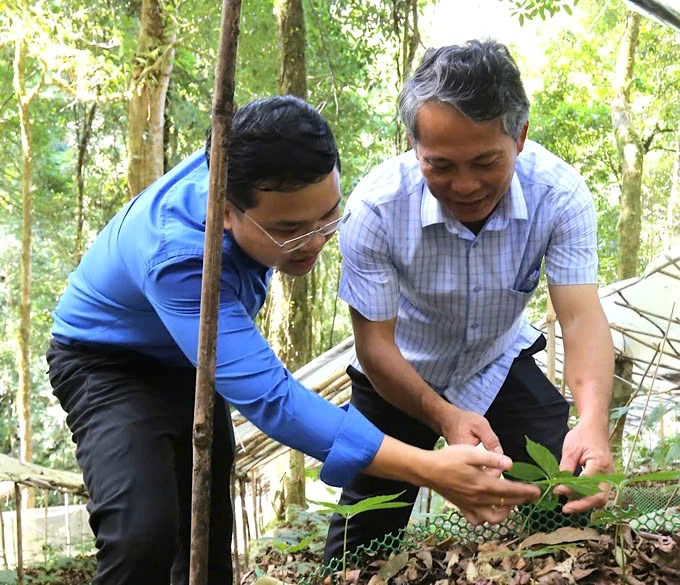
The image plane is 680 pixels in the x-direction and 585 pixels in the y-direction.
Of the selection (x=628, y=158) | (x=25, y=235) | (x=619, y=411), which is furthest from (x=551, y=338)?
(x=25, y=235)

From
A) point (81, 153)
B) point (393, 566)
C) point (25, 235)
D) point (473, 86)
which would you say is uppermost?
point (81, 153)

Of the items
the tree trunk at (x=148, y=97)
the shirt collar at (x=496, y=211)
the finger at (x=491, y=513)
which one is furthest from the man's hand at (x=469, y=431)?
the tree trunk at (x=148, y=97)

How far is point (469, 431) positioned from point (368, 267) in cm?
50

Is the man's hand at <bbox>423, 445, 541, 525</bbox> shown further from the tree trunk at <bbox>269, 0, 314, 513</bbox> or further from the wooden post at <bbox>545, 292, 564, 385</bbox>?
the tree trunk at <bbox>269, 0, 314, 513</bbox>

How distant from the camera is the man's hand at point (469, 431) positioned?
1776mm

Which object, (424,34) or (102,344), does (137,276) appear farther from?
(424,34)

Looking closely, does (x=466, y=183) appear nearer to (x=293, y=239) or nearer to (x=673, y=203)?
(x=293, y=239)

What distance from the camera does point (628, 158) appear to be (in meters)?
9.76

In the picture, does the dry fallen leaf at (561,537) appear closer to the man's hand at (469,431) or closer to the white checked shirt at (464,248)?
the man's hand at (469,431)

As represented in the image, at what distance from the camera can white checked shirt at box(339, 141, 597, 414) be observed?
1993mm

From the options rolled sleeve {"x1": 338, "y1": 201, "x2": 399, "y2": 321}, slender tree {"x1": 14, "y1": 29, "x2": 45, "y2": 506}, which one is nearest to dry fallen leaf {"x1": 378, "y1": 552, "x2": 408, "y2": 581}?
rolled sleeve {"x1": 338, "y1": 201, "x2": 399, "y2": 321}

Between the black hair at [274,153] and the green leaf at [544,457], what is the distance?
2.08ft

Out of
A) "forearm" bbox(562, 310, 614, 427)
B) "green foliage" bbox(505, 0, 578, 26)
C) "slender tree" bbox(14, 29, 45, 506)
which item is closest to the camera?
"forearm" bbox(562, 310, 614, 427)

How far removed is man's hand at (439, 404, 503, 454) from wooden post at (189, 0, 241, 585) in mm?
1009
